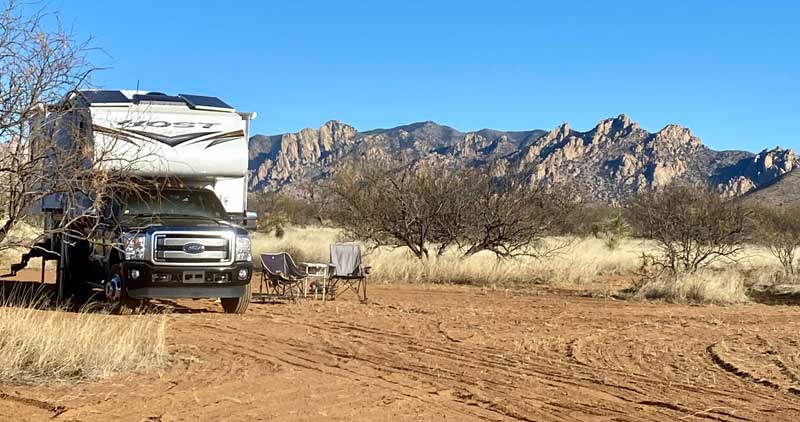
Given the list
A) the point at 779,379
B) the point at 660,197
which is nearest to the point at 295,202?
the point at 660,197

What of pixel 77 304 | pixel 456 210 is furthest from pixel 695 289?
pixel 77 304

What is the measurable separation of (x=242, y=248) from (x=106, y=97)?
2.85 meters

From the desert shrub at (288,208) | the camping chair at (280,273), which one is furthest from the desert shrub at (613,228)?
the camping chair at (280,273)

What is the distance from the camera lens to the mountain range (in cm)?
7612

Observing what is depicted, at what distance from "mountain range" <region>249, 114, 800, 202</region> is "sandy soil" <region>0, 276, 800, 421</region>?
151 feet

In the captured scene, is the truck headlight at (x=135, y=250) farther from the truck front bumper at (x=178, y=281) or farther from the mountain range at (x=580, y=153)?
the mountain range at (x=580, y=153)

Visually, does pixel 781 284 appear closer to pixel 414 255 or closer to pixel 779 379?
pixel 414 255

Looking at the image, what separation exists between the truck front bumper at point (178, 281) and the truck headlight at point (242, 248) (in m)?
0.12

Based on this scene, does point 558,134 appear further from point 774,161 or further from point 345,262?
point 345,262

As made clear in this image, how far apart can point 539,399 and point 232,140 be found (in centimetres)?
711

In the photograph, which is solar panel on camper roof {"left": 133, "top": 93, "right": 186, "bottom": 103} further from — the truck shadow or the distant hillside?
the distant hillside

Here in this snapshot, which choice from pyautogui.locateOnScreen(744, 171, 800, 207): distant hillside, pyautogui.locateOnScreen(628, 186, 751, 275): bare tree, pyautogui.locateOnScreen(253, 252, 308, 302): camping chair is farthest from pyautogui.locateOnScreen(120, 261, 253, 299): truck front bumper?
pyautogui.locateOnScreen(744, 171, 800, 207): distant hillside

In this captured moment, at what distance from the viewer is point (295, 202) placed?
54.8 meters

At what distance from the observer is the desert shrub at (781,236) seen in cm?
2033
